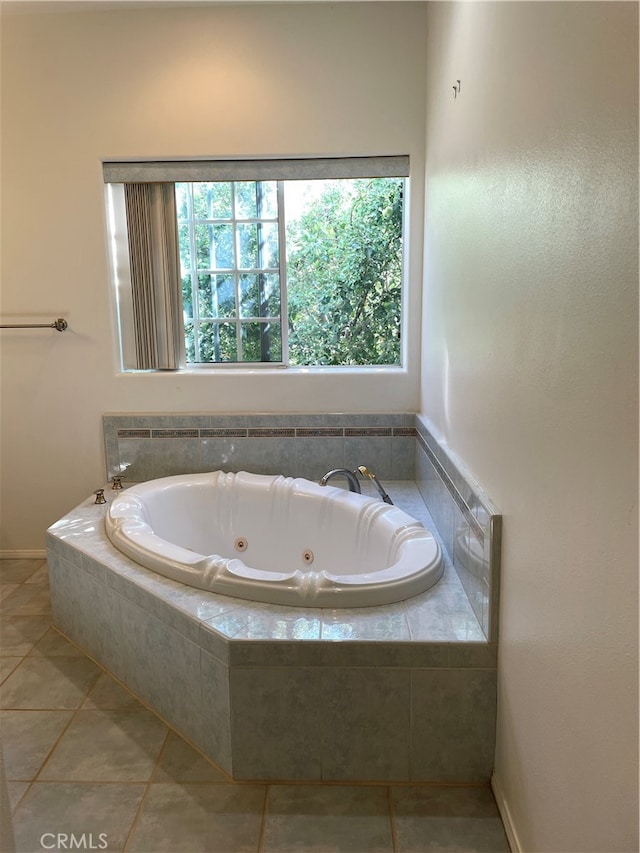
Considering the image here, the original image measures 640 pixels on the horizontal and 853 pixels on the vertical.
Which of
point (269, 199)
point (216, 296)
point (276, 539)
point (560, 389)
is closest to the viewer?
point (560, 389)

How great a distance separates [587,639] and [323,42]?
290 centimetres

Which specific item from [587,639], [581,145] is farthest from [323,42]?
[587,639]

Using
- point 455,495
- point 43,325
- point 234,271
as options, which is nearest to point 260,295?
point 234,271

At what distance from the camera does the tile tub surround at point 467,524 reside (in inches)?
67.3

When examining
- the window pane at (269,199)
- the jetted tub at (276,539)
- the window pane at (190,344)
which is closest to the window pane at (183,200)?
the window pane at (269,199)

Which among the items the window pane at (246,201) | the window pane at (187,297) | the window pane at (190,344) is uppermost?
the window pane at (246,201)

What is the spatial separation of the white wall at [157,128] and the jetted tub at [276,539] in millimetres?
521

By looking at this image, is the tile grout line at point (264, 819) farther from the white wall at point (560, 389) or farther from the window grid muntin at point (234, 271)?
the window grid muntin at point (234, 271)

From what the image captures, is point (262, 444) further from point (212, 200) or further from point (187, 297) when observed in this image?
point (212, 200)

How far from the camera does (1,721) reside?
2.15 m

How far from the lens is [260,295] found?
11.3 feet

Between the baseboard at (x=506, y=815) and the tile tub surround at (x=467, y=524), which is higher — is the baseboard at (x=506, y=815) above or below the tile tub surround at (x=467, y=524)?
below

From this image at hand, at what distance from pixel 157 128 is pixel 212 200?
0.45 meters

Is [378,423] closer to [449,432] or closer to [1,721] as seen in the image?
[449,432]
